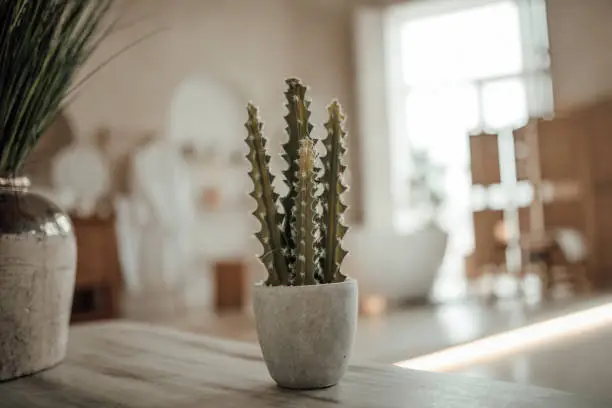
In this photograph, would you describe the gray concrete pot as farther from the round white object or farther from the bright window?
the bright window

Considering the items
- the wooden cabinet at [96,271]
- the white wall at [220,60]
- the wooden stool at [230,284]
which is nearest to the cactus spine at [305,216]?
the wooden cabinet at [96,271]

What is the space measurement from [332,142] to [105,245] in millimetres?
4922

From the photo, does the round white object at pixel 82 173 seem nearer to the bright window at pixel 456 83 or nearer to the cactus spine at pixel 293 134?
the bright window at pixel 456 83

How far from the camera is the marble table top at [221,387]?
2.19ft

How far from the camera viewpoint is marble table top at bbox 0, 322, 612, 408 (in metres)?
0.67

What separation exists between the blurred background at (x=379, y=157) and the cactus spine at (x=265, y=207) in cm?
326

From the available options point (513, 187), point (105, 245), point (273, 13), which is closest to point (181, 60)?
point (273, 13)

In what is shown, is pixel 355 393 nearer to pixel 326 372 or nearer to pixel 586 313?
pixel 326 372

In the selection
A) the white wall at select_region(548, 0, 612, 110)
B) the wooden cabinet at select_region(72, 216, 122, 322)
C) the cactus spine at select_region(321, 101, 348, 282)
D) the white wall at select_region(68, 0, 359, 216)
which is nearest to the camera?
the cactus spine at select_region(321, 101, 348, 282)

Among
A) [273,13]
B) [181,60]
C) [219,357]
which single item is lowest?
[219,357]

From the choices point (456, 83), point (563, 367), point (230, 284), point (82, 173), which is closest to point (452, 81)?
point (456, 83)

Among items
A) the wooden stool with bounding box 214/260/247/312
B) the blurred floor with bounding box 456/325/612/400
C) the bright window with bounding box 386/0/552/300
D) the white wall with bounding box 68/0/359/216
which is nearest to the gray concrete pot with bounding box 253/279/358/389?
the blurred floor with bounding box 456/325/612/400

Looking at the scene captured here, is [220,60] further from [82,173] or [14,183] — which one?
[14,183]

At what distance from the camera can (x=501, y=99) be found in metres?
7.94
